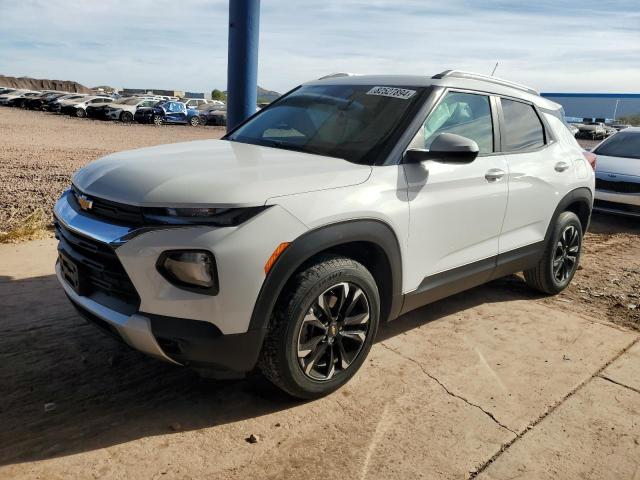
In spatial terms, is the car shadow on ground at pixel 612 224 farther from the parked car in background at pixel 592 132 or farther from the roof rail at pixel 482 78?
the parked car in background at pixel 592 132

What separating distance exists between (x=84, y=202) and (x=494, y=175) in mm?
2607

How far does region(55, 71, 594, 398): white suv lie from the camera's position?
2447 millimetres

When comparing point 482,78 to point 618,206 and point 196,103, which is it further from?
point 196,103

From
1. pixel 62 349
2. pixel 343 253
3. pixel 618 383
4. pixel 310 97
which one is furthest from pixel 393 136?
pixel 62 349

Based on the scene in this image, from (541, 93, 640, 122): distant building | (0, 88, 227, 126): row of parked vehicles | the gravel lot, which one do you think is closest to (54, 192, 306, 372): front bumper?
the gravel lot

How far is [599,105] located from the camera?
260ft

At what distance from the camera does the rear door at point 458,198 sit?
128 inches

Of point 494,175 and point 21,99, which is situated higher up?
point 494,175

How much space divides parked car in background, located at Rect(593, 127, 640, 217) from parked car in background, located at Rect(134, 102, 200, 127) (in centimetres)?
2550

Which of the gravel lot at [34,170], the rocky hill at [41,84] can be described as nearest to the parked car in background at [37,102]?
the gravel lot at [34,170]

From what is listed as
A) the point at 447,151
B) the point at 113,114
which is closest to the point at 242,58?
the point at 447,151

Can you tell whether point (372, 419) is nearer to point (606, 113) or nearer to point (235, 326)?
point (235, 326)

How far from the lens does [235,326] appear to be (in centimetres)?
250

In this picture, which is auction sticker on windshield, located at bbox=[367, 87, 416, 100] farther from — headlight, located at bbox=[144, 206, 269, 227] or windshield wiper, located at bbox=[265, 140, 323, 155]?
headlight, located at bbox=[144, 206, 269, 227]
